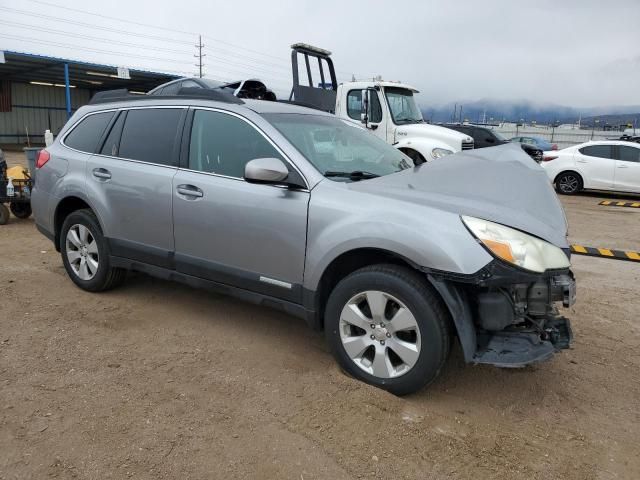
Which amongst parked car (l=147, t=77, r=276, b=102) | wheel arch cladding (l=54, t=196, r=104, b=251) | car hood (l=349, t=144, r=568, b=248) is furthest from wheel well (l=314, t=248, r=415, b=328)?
parked car (l=147, t=77, r=276, b=102)

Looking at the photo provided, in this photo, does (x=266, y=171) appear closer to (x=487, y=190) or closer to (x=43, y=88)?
(x=487, y=190)

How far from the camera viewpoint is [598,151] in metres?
13.4

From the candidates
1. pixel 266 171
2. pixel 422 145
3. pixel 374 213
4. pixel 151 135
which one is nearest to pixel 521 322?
pixel 374 213

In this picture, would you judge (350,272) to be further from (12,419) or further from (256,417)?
(12,419)

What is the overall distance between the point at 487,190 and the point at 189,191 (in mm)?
2081

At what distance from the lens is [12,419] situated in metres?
2.74

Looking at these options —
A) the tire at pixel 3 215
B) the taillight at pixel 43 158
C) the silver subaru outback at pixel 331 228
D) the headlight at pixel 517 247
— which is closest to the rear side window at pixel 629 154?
Result: the silver subaru outback at pixel 331 228

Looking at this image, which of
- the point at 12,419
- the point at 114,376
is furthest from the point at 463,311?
the point at 12,419

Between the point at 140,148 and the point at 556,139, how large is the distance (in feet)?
127

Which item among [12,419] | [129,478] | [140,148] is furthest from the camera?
[140,148]

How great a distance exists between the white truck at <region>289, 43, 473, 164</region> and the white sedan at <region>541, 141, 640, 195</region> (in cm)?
423

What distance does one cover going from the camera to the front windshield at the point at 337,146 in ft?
11.6

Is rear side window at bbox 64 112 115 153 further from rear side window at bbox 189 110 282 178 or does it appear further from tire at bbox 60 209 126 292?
rear side window at bbox 189 110 282 178

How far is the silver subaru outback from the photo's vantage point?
279cm
